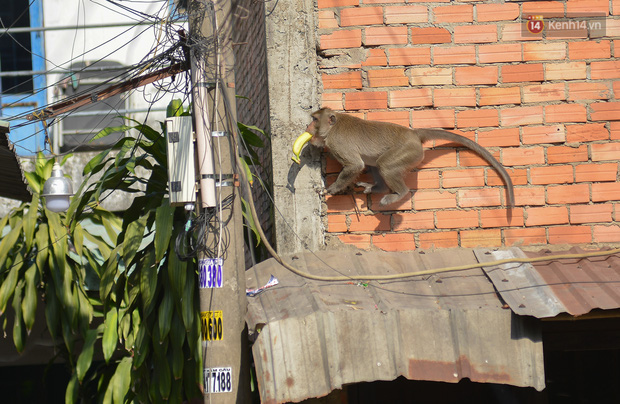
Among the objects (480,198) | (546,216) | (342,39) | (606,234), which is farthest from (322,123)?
(606,234)

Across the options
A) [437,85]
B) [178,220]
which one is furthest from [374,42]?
[178,220]

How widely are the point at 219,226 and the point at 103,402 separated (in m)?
2.12

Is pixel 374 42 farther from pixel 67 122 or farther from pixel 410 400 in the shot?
pixel 67 122

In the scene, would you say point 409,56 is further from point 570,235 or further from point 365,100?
point 570,235

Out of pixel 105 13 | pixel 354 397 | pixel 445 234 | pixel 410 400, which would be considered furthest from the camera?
pixel 105 13

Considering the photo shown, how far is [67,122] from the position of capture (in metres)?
9.11

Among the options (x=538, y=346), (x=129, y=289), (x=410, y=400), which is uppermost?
(x=129, y=289)

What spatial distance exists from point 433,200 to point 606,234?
129 cm

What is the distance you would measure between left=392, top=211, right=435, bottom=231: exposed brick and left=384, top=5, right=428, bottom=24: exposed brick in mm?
1446

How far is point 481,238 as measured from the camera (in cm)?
491

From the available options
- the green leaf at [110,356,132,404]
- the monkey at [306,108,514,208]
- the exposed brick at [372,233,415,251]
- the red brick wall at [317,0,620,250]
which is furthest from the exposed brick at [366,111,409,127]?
the green leaf at [110,356,132,404]

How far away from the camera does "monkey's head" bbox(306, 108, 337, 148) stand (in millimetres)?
4766

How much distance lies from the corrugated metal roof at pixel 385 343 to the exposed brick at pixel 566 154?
136cm

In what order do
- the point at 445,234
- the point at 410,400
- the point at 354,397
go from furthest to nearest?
the point at 410,400
the point at 354,397
the point at 445,234
